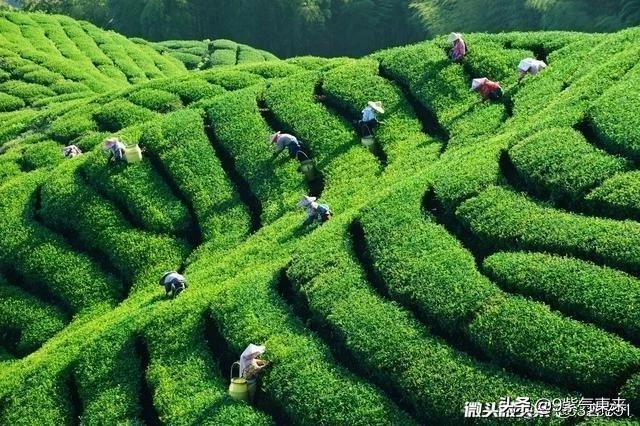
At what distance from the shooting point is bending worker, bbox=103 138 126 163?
1794cm

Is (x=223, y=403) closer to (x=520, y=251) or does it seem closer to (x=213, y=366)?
(x=213, y=366)

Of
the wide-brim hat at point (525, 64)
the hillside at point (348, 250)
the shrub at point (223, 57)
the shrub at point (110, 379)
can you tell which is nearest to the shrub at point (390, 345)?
the hillside at point (348, 250)

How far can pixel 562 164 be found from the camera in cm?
1304

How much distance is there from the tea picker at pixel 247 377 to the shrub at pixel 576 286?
3.48 meters

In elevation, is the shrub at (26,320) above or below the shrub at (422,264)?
below

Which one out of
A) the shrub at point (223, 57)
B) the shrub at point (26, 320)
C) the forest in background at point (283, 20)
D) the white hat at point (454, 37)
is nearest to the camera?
the shrub at point (26, 320)

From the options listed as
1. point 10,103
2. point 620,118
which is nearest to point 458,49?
point 620,118

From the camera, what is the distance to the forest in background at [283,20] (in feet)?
177

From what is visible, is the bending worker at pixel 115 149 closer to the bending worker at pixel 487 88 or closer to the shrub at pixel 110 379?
the shrub at pixel 110 379

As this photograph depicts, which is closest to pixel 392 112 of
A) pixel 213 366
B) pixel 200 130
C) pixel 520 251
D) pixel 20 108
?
pixel 200 130

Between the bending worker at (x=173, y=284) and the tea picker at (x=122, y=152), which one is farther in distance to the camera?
the tea picker at (x=122, y=152)

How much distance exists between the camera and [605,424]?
915cm

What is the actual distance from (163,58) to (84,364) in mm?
28577

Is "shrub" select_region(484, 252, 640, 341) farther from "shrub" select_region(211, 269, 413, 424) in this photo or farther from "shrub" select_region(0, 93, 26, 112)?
"shrub" select_region(0, 93, 26, 112)
